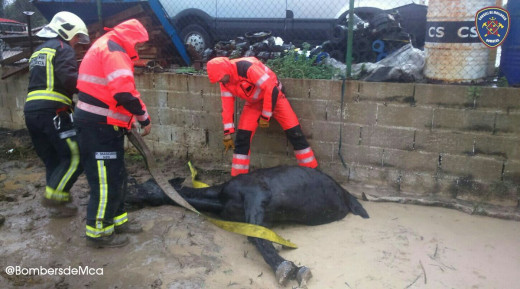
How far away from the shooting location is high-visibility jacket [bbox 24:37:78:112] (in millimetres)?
3668

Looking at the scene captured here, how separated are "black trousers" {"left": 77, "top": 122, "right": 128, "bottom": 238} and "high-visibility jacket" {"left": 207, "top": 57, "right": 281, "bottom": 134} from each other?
1274 millimetres

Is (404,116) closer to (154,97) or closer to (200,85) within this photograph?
(200,85)

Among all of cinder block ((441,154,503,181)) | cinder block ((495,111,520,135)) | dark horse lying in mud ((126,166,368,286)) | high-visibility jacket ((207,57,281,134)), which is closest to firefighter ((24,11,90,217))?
dark horse lying in mud ((126,166,368,286))

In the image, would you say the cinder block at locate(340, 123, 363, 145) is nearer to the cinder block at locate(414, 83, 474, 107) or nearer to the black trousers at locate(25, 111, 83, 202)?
the cinder block at locate(414, 83, 474, 107)

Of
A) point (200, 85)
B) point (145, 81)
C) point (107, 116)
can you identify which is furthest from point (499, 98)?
point (145, 81)

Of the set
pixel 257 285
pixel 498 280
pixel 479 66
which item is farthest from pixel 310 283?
pixel 479 66

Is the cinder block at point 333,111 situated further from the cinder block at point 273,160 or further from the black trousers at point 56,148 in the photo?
the black trousers at point 56,148

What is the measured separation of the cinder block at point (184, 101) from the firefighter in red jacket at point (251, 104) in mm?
654

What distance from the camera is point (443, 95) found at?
3984mm

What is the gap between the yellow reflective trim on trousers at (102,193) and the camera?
318 centimetres

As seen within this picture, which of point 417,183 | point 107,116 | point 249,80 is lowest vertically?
point 417,183

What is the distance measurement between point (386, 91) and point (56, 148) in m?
3.23

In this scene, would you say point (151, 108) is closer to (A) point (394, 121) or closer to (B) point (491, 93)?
(A) point (394, 121)

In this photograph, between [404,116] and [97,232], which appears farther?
[404,116]
